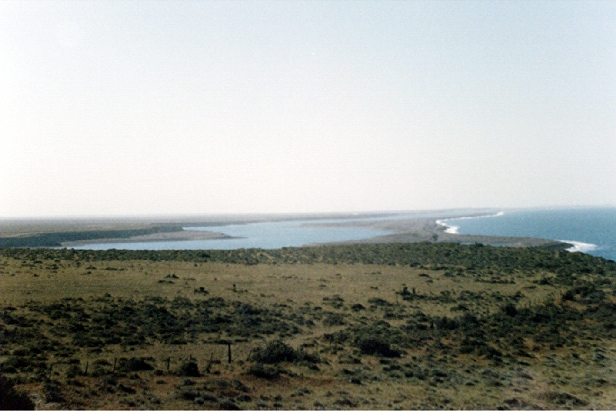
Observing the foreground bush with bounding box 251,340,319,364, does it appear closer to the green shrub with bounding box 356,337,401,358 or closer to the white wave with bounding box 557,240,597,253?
the green shrub with bounding box 356,337,401,358

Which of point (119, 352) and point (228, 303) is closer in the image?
point (119, 352)

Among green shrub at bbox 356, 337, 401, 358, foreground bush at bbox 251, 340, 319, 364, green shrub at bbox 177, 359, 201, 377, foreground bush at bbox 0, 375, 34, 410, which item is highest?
foreground bush at bbox 0, 375, 34, 410

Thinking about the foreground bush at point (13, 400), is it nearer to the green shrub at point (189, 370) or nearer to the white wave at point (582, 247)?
the green shrub at point (189, 370)

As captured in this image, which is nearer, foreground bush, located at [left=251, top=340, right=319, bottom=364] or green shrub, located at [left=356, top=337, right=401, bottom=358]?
foreground bush, located at [left=251, top=340, right=319, bottom=364]

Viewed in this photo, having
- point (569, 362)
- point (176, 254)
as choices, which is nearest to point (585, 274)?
point (569, 362)

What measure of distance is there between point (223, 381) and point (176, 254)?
54049mm

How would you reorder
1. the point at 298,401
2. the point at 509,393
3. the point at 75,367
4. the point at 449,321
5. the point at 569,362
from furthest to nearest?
1. the point at 449,321
2. the point at 569,362
3. the point at 75,367
4. the point at 509,393
5. the point at 298,401

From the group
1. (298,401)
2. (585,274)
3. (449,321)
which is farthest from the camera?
(585,274)

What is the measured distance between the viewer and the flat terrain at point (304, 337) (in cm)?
1817

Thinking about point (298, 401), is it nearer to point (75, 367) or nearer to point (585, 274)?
point (75, 367)

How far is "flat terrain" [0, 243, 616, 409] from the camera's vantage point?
18172mm

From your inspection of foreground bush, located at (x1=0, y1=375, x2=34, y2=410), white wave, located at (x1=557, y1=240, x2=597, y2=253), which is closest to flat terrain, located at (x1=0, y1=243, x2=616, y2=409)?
foreground bush, located at (x1=0, y1=375, x2=34, y2=410)

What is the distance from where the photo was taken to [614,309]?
115 ft

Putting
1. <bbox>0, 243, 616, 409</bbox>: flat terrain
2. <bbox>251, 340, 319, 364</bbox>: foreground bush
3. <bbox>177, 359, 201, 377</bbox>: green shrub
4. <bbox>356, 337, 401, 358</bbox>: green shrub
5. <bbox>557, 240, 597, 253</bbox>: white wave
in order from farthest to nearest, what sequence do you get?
<bbox>557, 240, 597, 253</bbox>: white wave < <bbox>356, 337, 401, 358</bbox>: green shrub < <bbox>251, 340, 319, 364</bbox>: foreground bush < <bbox>177, 359, 201, 377</bbox>: green shrub < <bbox>0, 243, 616, 409</bbox>: flat terrain
